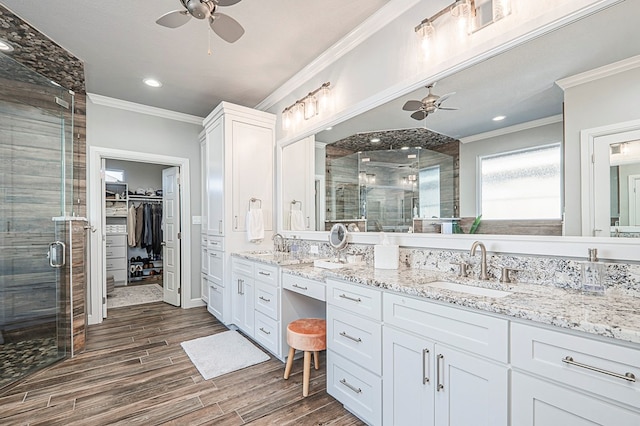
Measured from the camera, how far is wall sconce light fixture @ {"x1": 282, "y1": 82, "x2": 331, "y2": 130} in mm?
3010

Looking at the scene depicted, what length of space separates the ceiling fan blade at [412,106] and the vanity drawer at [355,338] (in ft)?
4.84

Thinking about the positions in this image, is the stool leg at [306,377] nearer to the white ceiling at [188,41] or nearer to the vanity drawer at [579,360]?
the vanity drawer at [579,360]

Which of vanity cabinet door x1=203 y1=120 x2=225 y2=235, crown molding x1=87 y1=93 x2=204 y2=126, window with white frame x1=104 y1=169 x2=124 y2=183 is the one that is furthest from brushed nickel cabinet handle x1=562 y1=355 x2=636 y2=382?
window with white frame x1=104 y1=169 x2=124 y2=183

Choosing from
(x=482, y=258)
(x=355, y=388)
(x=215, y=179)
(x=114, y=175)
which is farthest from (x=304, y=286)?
(x=114, y=175)

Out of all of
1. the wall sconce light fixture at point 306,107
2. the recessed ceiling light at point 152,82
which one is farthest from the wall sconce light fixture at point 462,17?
the recessed ceiling light at point 152,82

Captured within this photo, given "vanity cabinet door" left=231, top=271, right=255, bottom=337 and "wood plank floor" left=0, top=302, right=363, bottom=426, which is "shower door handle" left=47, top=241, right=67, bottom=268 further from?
"vanity cabinet door" left=231, top=271, right=255, bottom=337

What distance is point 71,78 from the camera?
135 inches

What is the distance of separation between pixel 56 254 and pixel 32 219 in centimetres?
42

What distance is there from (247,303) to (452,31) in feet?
9.37

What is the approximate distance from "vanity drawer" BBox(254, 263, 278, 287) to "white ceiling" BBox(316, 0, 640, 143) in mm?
1646

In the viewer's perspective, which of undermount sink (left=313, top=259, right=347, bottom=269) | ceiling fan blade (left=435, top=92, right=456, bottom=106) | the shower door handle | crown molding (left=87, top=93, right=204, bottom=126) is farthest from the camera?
crown molding (left=87, top=93, right=204, bottom=126)

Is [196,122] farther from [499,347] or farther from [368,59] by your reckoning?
[499,347]

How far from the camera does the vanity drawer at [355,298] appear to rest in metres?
1.74

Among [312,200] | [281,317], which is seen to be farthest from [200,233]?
[281,317]
